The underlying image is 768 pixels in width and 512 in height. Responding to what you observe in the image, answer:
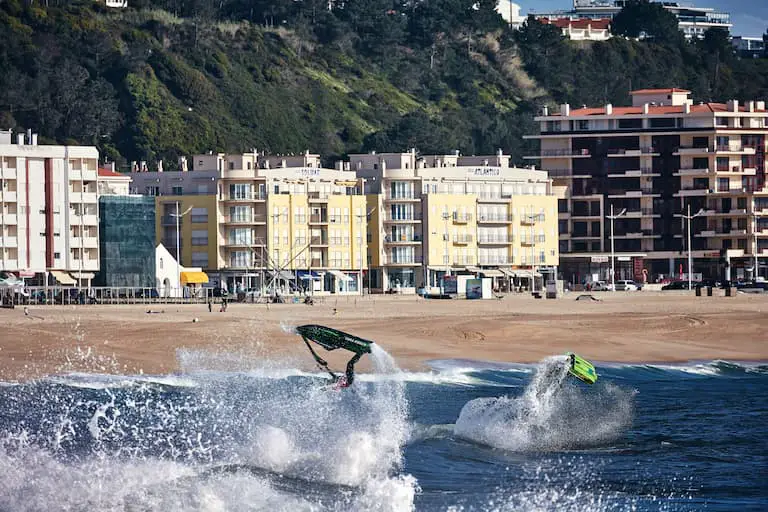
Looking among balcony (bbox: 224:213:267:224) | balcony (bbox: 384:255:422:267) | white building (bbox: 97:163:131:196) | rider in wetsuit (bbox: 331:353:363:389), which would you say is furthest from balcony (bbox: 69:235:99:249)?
rider in wetsuit (bbox: 331:353:363:389)

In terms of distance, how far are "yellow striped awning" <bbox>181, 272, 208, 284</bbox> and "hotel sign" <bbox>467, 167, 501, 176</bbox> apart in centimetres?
3092

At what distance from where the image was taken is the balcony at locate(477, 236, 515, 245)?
14112 cm

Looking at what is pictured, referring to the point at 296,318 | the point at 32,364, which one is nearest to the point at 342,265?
the point at 296,318

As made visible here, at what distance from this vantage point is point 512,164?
191 meters

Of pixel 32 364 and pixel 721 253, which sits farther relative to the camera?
pixel 721 253

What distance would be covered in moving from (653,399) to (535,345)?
16814 millimetres

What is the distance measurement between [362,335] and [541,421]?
2581 centimetres

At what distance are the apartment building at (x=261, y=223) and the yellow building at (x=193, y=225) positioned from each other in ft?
0.27

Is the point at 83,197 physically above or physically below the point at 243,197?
below

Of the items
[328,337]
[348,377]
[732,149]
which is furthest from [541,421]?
[732,149]

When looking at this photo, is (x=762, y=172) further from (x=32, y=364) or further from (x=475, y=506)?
(x=475, y=506)

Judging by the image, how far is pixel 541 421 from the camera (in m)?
42.0

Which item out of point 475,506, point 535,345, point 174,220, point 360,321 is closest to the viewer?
point 475,506

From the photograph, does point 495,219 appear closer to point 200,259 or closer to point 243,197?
→ point 243,197
